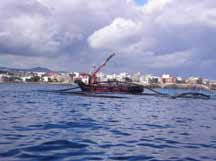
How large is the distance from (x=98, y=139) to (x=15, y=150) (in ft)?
19.9

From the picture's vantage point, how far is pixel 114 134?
25547 millimetres

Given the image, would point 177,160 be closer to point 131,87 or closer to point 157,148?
point 157,148

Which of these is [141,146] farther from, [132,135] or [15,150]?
[15,150]

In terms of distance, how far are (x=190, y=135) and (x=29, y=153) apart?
12.9 metres

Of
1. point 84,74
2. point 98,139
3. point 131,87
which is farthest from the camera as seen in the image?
point 84,74

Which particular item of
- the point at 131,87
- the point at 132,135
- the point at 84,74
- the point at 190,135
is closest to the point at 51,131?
the point at 132,135

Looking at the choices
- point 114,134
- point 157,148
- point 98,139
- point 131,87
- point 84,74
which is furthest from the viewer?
point 84,74

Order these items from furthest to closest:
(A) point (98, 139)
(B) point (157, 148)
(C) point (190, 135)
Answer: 1. (C) point (190, 135)
2. (A) point (98, 139)
3. (B) point (157, 148)

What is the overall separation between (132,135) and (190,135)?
164 inches

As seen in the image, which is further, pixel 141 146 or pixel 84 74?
pixel 84 74

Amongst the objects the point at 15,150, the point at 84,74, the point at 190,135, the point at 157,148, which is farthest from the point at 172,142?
the point at 84,74

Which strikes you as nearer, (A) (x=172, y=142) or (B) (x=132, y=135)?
(A) (x=172, y=142)

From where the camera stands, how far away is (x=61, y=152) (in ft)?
59.6

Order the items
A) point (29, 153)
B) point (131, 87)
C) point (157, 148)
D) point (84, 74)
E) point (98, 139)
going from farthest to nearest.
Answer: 1. point (84, 74)
2. point (131, 87)
3. point (98, 139)
4. point (157, 148)
5. point (29, 153)
